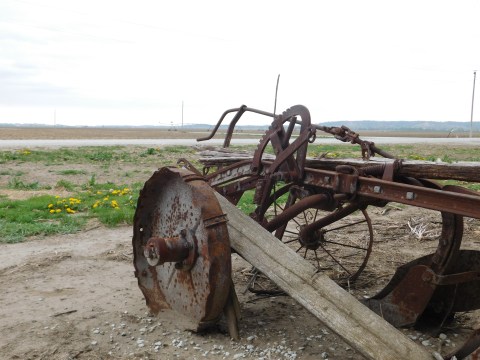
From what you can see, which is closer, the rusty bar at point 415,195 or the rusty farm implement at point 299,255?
the rusty bar at point 415,195

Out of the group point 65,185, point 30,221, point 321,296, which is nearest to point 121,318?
point 321,296

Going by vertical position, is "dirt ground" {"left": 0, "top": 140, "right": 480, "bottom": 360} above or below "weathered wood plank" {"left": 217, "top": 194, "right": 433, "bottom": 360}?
below

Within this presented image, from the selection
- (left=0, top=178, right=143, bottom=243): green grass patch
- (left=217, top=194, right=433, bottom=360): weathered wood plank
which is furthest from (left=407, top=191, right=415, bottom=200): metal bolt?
(left=0, top=178, right=143, bottom=243): green grass patch

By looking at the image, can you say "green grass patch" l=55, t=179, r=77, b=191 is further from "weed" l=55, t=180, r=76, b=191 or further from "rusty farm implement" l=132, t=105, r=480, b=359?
"rusty farm implement" l=132, t=105, r=480, b=359

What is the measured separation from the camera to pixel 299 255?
3.76 metres

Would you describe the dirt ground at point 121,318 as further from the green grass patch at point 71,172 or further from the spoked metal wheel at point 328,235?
the green grass patch at point 71,172

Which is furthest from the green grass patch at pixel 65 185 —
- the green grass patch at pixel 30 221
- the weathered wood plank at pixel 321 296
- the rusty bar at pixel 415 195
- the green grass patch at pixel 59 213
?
the rusty bar at pixel 415 195

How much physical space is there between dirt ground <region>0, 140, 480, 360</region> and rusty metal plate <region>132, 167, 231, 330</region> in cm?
20

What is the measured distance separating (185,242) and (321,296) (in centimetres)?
100

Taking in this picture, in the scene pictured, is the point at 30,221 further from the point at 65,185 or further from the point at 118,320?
the point at 118,320

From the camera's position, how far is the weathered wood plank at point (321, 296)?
2951 mm

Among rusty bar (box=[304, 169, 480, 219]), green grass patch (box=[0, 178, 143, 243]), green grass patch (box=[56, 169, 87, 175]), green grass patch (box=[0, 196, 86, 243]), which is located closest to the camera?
rusty bar (box=[304, 169, 480, 219])

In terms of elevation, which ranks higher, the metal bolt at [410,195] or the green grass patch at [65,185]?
the metal bolt at [410,195]

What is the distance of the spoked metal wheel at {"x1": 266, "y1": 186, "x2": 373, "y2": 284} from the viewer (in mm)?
4043
